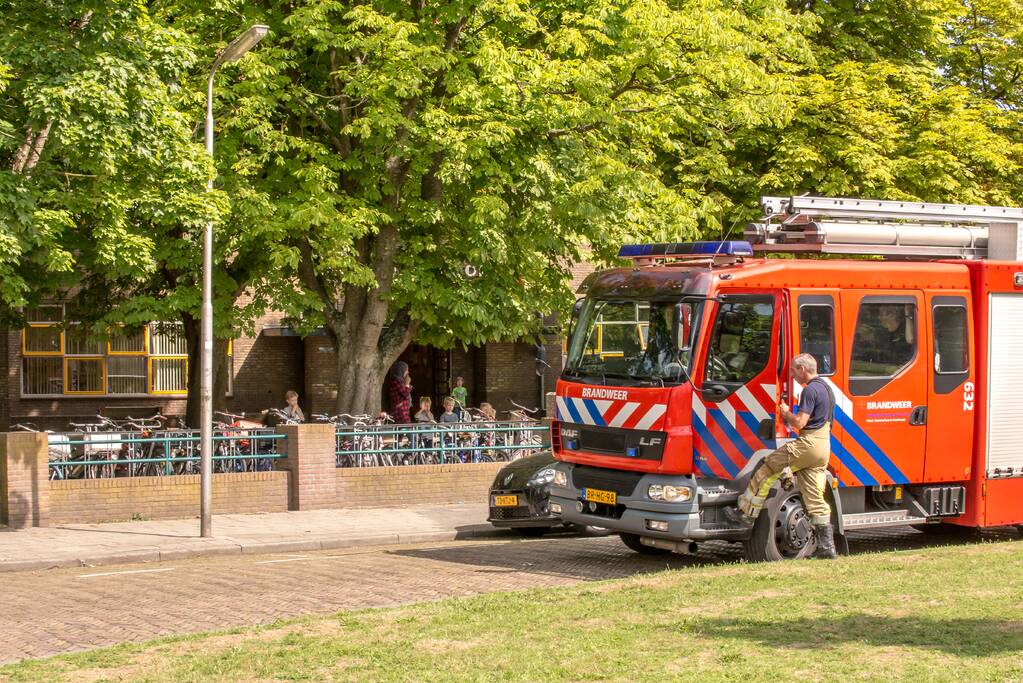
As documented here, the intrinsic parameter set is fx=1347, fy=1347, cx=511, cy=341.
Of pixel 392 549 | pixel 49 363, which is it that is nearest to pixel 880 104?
pixel 392 549

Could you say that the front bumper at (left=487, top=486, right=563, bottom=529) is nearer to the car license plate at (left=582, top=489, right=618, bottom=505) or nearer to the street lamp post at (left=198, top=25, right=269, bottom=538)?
the car license plate at (left=582, top=489, right=618, bottom=505)

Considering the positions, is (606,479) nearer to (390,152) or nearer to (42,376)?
(390,152)

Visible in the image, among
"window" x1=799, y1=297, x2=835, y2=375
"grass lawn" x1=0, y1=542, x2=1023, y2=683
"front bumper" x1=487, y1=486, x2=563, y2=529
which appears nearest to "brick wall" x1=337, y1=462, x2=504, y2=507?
"front bumper" x1=487, y1=486, x2=563, y2=529

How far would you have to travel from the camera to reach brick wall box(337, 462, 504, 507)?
67.2ft

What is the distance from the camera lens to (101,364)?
3028cm

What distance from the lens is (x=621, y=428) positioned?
1324cm

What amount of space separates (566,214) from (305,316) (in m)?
4.82

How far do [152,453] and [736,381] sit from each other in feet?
31.7

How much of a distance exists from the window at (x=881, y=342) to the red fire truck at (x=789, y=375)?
0.02m

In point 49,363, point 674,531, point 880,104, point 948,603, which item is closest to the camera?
point 948,603

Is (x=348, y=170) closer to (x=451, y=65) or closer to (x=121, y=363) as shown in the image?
(x=451, y=65)

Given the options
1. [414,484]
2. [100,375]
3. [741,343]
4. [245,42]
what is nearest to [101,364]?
[100,375]

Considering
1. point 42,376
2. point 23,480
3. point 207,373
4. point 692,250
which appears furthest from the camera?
point 42,376

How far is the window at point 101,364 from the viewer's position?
29766 mm
